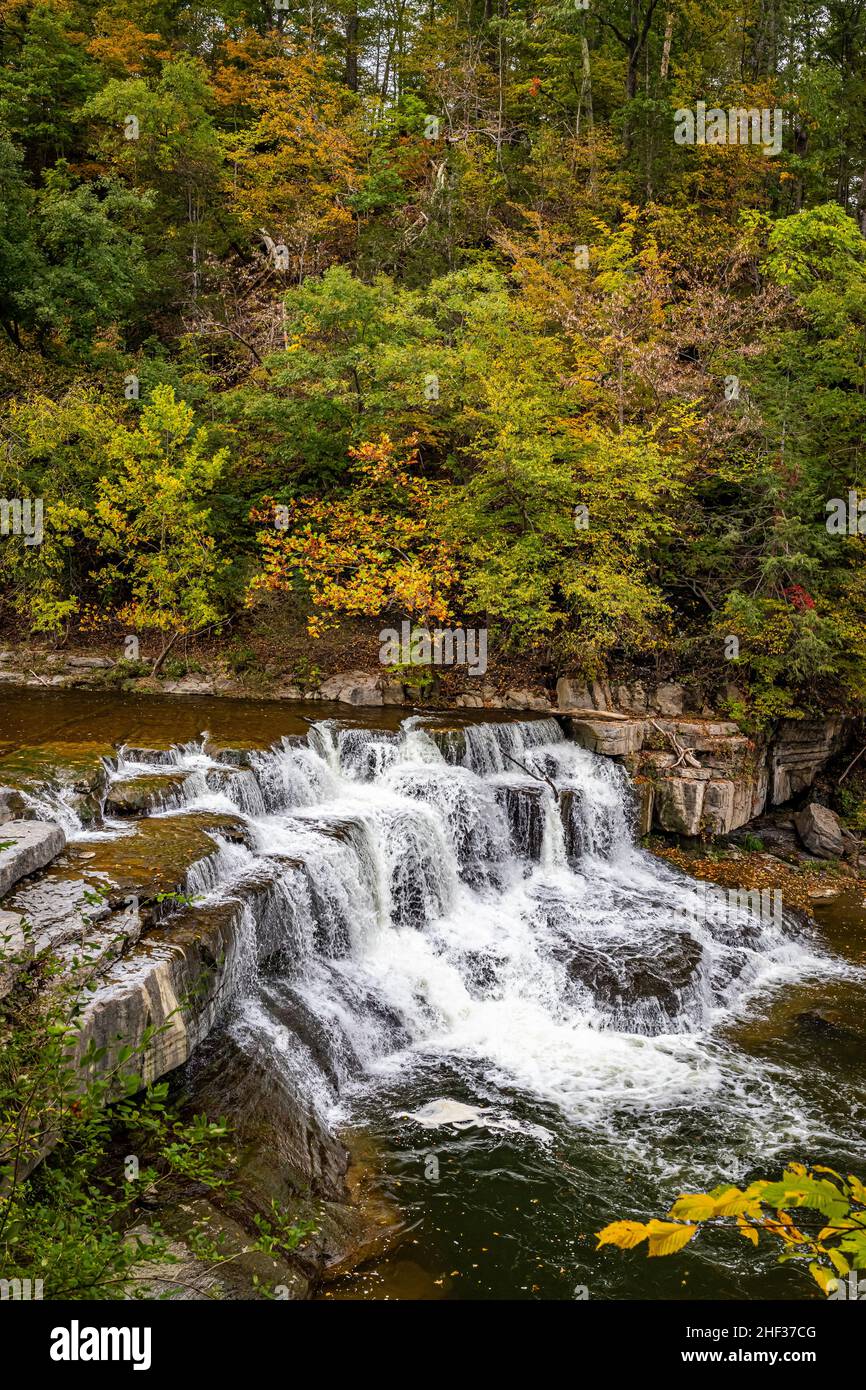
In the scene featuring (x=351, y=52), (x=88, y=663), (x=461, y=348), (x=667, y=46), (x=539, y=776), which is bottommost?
(x=539, y=776)

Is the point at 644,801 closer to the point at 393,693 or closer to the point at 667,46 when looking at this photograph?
the point at 393,693

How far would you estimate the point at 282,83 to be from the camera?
23.4 metres

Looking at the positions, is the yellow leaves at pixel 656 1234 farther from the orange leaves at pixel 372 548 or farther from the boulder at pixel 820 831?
the boulder at pixel 820 831

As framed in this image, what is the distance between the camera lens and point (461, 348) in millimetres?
16203

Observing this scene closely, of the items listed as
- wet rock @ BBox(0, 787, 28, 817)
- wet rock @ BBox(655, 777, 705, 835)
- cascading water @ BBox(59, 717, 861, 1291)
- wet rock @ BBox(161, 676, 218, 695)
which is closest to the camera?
cascading water @ BBox(59, 717, 861, 1291)

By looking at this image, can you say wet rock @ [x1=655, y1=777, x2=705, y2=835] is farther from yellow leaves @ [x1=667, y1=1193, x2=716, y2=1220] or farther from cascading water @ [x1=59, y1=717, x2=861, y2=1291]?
yellow leaves @ [x1=667, y1=1193, x2=716, y2=1220]

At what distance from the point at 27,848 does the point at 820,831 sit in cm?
1263

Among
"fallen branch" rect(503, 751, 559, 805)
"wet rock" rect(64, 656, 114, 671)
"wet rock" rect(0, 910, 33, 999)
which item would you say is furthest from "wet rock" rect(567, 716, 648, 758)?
"wet rock" rect(0, 910, 33, 999)

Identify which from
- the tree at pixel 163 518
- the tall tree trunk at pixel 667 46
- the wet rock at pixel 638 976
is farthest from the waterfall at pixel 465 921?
the tall tree trunk at pixel 667 46

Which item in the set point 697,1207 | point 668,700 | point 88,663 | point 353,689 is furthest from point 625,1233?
point 88,663

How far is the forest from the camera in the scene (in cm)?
1562

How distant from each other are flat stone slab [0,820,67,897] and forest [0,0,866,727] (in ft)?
28.0

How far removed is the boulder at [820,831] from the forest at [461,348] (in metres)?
1.83

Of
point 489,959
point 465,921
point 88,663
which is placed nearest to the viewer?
point 489,959
